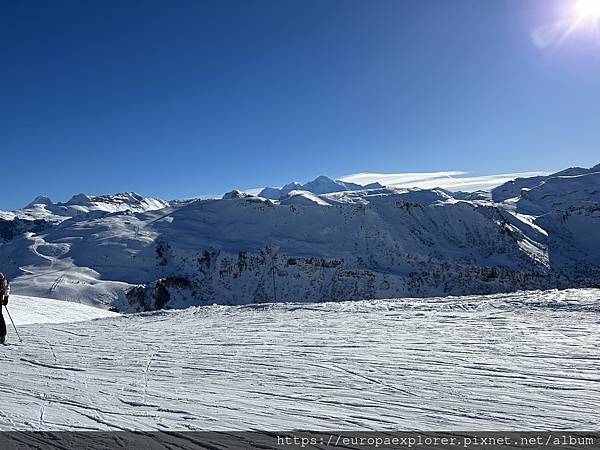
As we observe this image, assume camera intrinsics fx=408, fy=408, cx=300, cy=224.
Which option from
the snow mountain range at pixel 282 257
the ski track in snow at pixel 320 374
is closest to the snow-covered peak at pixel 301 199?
the snow mountain range at pixel 282 257

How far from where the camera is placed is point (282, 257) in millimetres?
67562

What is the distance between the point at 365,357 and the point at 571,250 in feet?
416

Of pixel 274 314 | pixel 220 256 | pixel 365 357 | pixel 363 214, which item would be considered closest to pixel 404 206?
pixel 363 214

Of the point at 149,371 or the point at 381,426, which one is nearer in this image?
the point at 381,426

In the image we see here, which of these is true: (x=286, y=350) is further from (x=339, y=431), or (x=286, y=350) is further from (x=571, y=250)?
(x=571, y=250)

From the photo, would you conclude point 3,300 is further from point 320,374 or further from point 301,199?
point 301,199

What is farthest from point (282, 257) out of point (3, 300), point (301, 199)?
point (301, 199)

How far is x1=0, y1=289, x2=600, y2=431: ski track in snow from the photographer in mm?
4789

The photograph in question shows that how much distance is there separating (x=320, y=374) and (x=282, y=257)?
61142mm

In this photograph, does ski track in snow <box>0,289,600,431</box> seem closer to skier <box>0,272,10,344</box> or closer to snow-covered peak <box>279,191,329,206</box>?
skier <box>0,272,10,344</box>

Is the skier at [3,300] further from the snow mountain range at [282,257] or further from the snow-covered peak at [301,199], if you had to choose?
the snow-covered peak at [301,199]

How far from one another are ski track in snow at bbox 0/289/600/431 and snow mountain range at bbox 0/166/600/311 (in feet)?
142

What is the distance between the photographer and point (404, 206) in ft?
313

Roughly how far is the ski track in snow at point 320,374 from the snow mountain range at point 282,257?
142 ft
